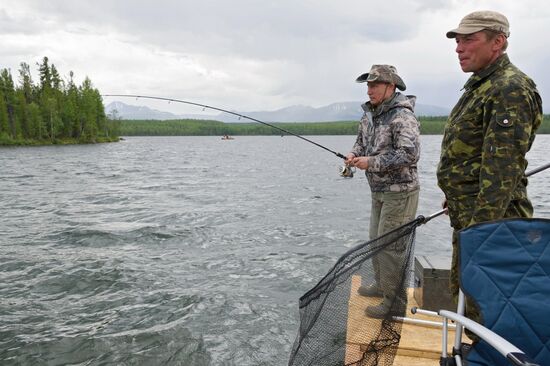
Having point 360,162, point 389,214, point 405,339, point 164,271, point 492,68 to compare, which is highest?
point 492,68

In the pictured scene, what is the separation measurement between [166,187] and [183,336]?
17490mm

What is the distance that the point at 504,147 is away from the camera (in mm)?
2762

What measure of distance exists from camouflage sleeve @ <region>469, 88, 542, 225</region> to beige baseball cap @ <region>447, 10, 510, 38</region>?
18.0 inches

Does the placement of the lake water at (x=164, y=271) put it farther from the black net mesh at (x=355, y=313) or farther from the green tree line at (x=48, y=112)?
the green tree line at (x=48, y=112)

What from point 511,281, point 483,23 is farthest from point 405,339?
point 483,23

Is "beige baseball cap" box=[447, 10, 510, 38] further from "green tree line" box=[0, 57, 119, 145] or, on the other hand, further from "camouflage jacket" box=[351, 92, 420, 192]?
"green tree line" box=[0, 57, 119, 145]

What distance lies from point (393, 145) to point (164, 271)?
5.99 meters

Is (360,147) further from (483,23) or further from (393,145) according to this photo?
(483,23)

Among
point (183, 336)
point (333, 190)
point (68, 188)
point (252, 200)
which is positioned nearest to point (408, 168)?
point (183, 336)

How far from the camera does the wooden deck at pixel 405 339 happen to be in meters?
3.64

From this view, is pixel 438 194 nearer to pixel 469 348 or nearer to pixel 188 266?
pixel 188 266

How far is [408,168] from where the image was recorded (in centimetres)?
489

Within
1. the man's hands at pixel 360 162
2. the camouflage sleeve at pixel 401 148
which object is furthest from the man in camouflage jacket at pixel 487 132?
the man's hands at pixel 360 162

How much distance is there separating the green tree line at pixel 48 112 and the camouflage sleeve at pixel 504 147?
85793 mm
